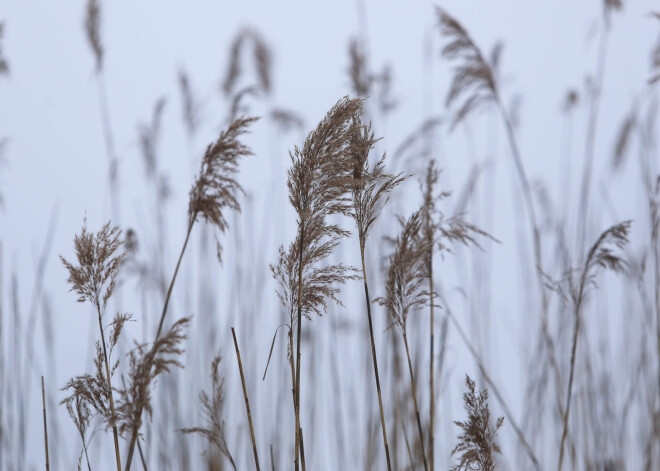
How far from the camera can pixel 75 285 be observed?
118 cm

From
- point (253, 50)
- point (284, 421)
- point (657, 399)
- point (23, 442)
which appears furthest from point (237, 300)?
point (657, 399)

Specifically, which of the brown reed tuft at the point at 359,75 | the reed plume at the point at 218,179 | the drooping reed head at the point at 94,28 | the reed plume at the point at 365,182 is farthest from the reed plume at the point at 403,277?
the drooping reed head at the point at 94,28

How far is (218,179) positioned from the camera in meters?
1.20

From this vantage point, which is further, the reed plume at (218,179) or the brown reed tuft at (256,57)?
the brown reed tuft at (256,57)

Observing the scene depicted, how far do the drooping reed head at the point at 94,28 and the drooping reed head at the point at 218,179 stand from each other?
83.1 inches

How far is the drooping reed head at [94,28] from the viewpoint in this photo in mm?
2996

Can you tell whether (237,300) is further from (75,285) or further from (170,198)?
(75,285)

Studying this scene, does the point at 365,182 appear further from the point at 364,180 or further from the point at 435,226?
the point at 435,226

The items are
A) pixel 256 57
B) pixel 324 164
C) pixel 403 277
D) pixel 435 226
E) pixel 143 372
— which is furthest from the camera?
pixel 256 57

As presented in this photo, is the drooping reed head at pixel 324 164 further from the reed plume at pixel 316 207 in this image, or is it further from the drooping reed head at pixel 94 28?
→ the drooping reed head at pixel 94 28

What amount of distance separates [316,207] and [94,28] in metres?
2.31

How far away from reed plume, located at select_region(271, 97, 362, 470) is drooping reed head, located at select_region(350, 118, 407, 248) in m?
0.02

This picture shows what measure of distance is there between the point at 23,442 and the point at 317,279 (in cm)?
166

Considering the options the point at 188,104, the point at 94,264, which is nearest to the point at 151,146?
the point at 188,104
